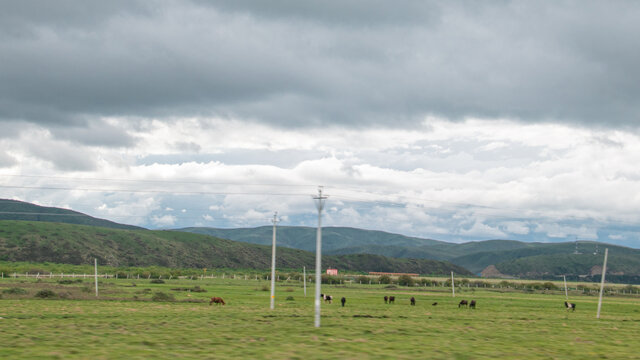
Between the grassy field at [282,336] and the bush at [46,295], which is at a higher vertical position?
the grassy field at [282,336]

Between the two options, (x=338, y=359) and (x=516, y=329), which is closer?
(x=338, y=359)

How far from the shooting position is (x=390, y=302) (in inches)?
3386

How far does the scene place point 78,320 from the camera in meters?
44.2

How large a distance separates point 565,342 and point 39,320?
38060 mm

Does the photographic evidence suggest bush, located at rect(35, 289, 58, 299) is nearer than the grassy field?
No

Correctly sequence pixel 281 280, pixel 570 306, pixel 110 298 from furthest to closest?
pixel 281 280
pixel 570 306
pixel 110 298

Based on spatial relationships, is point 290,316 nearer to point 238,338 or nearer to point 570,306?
point 238,338

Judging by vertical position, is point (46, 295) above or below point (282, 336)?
below

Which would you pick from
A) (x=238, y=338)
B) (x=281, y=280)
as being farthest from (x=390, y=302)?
(x=281, y=280)

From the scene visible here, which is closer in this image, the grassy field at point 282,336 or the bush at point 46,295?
the grassy field at point 282,336

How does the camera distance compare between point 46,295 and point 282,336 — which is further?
point 46,295

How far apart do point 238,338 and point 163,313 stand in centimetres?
2003

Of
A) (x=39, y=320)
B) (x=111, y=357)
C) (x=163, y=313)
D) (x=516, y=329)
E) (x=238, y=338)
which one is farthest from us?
(x=163, y=313)

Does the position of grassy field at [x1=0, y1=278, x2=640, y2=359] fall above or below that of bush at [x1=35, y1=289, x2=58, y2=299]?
above
